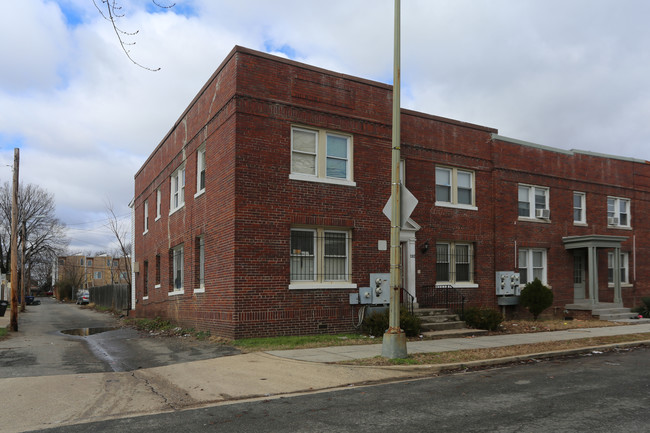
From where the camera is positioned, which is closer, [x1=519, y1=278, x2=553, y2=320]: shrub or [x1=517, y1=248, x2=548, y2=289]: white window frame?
[x1=519, y1=278, x2=553, y2=320]: shrub

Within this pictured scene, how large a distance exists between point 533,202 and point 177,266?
542 inches

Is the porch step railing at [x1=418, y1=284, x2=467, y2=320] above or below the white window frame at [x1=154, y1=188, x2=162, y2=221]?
below

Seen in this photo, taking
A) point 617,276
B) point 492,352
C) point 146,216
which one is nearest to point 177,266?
point 146,216

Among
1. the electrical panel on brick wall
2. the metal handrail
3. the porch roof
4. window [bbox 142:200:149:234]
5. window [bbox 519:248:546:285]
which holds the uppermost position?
window [bbox 142:200:149:234]

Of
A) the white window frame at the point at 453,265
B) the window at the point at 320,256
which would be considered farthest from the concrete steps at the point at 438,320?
the window at the point at 320,256

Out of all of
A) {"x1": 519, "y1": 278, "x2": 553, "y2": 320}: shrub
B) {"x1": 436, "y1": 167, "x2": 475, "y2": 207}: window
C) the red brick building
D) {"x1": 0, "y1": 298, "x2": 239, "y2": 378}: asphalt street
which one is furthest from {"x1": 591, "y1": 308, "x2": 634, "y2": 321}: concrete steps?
{"x1": 0, "y1": 298, "x2": 239, "y2": 378}: asphalt street

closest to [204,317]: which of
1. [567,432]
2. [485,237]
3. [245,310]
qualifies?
[245,310]

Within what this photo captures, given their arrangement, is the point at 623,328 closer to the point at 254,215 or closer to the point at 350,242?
the point at 350,242

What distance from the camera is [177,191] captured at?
2017 centimetres

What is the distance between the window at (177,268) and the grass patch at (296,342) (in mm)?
6389

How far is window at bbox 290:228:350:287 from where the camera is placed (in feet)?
47.5

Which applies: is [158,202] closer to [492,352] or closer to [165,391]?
[165,391]

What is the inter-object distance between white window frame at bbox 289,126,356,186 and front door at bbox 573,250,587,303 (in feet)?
38.6

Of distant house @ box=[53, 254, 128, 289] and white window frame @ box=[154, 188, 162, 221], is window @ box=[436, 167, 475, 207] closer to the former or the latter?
white window frame @ box=[154, 188, 162, 221]
